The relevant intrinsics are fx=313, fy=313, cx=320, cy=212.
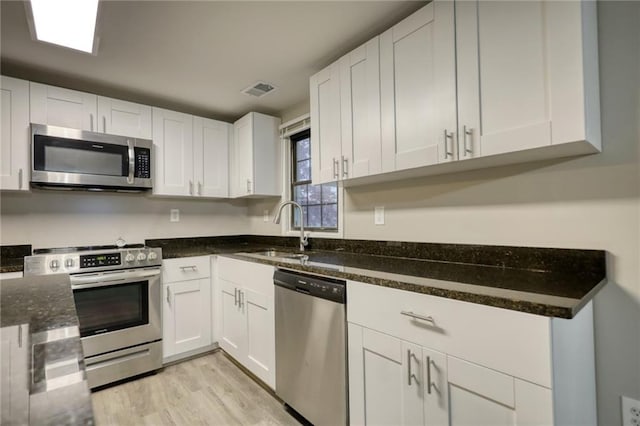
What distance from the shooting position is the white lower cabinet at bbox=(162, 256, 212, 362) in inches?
101

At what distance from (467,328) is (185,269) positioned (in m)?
2.30

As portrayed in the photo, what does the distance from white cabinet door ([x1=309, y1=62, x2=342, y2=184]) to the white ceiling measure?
0.54 ft

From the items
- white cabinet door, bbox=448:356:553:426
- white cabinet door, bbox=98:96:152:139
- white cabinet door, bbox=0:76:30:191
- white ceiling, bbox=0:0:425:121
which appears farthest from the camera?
white cabinet door, bbox=98:96:152:139

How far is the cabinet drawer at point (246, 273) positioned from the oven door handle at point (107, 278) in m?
0.51

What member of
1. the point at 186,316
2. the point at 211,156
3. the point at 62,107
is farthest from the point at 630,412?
the point at 62,107

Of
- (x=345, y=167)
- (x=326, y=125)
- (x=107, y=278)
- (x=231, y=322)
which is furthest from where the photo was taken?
(x=231, y=322)

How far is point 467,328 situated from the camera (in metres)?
1.08

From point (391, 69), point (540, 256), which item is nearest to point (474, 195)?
point (540, 256)

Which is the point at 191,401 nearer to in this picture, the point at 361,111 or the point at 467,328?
the point at 467,328

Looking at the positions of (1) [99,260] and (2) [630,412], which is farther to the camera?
(1) [99,260]

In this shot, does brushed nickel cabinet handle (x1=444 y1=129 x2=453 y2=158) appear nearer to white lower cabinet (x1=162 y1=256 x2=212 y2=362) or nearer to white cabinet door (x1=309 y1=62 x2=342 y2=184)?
white cabinet door (x1=309 y1=62 x2=342 y2=184)

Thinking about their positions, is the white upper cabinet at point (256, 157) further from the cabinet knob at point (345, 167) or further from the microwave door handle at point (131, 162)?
the cabinet knob at point (345, 167)

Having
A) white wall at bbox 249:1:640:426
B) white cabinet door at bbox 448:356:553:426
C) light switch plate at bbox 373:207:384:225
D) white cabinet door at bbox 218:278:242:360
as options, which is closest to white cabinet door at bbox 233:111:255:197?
white cabinet door at bbox 218:278:242:360

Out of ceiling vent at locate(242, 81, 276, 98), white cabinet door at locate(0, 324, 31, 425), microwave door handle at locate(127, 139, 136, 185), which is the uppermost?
ceiling vent at locate(242, 81, 276, 98)
